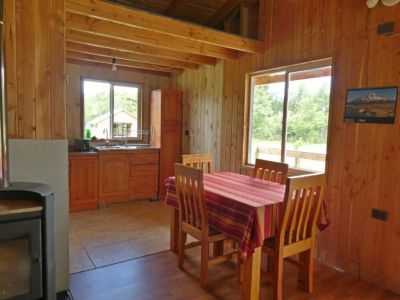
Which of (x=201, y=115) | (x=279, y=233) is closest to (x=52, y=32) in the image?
(x=279, y=233)

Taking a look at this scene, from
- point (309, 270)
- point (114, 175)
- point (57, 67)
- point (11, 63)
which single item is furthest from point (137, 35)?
point (309, 270)

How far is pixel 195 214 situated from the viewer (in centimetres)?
242

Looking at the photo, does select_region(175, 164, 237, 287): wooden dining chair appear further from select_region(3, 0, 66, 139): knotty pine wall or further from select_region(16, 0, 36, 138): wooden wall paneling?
select_region(16, 0, 36, 138): wooden wall paneling

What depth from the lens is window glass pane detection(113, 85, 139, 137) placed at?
5.07 m

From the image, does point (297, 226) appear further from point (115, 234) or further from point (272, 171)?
point (115, 234)

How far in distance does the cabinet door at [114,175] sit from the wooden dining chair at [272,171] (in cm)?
228

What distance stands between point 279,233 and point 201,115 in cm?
297

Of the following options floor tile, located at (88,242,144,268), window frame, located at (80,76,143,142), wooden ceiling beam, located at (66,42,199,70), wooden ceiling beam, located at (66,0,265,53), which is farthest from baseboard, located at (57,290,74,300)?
window frame, located at (80,76,143,142)

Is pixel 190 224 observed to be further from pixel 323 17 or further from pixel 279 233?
pixel 323 17

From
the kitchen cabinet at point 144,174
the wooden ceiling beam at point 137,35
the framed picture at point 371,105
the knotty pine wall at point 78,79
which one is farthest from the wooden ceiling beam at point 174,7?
the framed picture at point 371,105

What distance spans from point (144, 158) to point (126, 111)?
1.07 m

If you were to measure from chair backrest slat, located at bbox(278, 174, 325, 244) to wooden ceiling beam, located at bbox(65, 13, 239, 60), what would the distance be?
2.25 meters

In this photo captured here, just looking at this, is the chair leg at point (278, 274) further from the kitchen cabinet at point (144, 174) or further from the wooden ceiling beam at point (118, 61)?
the wooden ceiling beam at point (118, 61)

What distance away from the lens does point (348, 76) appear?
8.75ft
